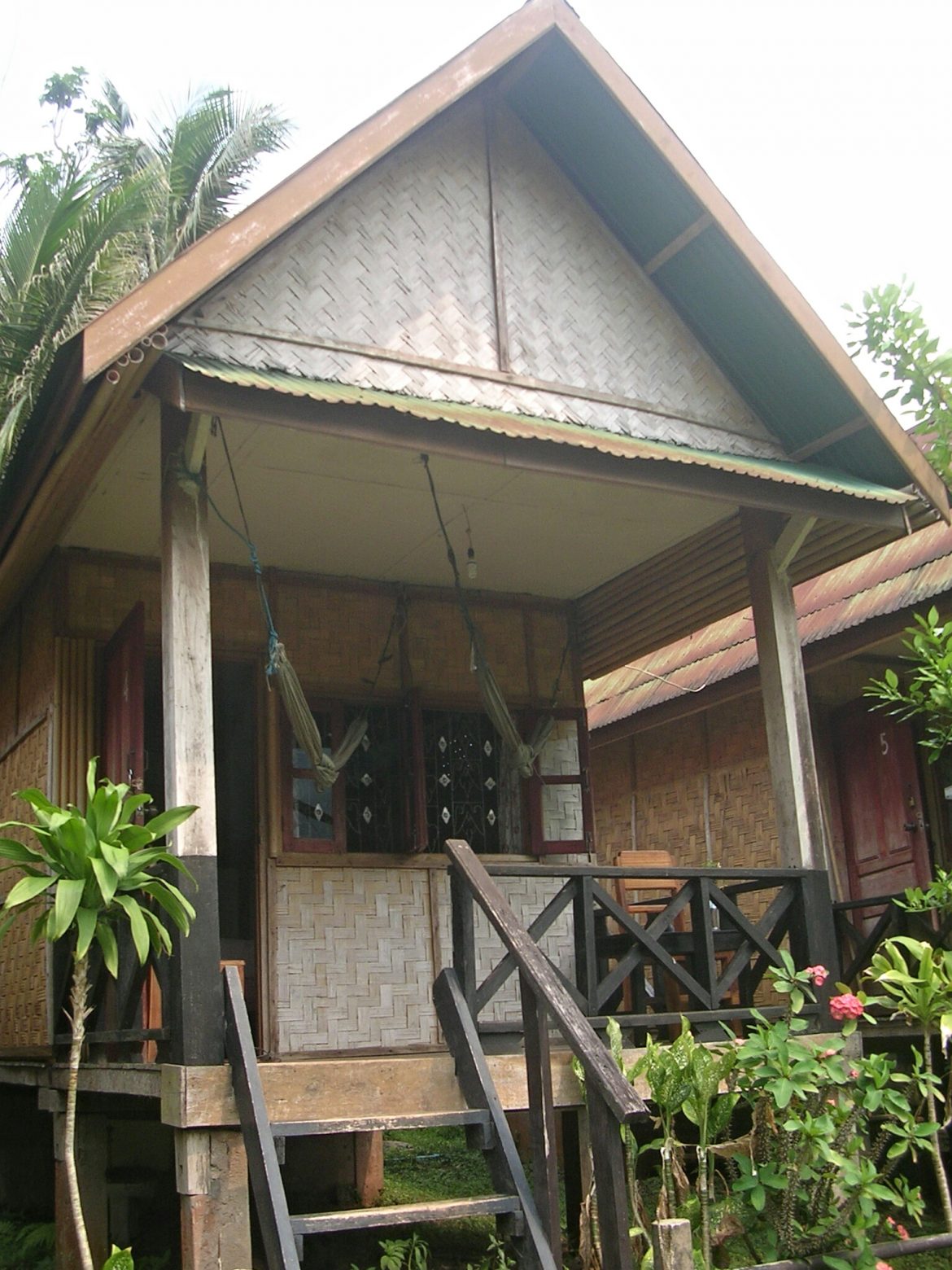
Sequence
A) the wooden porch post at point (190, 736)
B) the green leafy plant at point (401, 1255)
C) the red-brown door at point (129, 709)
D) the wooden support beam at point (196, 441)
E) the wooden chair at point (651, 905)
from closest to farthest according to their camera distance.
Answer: the wooden porch post at point (190, 736) < the green leafy plant at point (401, 1255) < the wooden support beam at point (196, 441) < the red-brown door at point (129, 709) < the wooden chair at point (651, 905)

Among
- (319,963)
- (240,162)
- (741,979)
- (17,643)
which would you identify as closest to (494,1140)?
(741,979)

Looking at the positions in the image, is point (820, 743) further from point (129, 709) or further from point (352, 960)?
point (129, 709)

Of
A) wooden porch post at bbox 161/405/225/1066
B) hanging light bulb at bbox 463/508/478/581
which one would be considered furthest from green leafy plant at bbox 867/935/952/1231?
hanging light bulb at bbox 463/508/478/581

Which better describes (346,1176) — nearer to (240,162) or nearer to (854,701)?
(854,701)

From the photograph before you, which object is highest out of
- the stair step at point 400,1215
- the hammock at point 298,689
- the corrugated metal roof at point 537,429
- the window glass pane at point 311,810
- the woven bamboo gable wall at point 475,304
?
the woven bamboo gable wall at point 475,304

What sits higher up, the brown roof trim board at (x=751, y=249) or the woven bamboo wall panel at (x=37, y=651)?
the brown roof trim board at (x=751, y=249)

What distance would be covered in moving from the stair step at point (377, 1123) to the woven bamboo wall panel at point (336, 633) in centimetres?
316

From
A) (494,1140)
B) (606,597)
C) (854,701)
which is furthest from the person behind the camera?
(854,701)

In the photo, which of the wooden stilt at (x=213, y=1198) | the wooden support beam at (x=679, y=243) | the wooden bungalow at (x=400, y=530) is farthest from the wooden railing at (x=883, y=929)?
the wooden support beam at (x=679, y=243)

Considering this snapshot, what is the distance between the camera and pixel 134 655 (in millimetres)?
6625

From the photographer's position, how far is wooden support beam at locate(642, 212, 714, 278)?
6.96m

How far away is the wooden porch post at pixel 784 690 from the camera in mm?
6957

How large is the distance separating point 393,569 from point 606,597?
140 cm

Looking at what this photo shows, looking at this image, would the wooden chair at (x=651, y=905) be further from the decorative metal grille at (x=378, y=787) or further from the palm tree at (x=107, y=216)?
the palm tree at (x=107, y=216)
